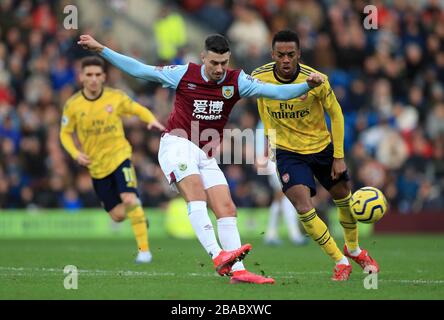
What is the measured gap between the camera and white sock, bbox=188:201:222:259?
1016 cm

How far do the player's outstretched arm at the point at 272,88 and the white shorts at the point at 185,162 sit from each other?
80cm

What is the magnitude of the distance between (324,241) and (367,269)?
2.78ft

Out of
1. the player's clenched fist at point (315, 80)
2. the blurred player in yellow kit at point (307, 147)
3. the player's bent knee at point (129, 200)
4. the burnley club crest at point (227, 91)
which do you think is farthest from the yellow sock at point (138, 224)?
the player's clenched fist at point (315, 80)

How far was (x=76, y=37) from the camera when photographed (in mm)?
23172

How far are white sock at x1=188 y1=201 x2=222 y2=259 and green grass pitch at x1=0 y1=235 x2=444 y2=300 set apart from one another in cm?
40

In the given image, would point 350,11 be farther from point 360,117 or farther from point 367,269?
point 367,269

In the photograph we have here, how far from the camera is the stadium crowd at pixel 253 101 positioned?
21.6 meters

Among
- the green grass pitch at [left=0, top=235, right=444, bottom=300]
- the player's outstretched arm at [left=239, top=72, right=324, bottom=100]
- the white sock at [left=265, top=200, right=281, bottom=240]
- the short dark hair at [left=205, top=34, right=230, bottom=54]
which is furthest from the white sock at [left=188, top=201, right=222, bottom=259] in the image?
the white sock at [left=265, top=200, right=281, bottom=240]

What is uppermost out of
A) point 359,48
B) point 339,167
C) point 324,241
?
point 359,48

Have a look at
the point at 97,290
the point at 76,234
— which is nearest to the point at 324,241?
the point at 97,290

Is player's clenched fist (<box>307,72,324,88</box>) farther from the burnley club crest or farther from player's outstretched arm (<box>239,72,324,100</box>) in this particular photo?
the burnley club crest

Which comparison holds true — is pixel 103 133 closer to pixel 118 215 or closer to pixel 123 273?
pixel 118 215

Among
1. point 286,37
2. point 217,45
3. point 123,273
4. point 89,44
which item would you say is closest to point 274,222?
point 123,273

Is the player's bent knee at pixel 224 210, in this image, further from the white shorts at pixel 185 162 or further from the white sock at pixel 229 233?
the white shorts at pixel 185 162
